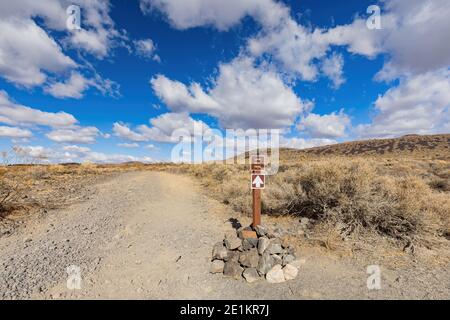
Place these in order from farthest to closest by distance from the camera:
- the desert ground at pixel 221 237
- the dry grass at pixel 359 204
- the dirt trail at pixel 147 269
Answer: the dry grass at pixel 359 204
the desert ground at pixel 221 237
the dirt trail at pixel 147 269

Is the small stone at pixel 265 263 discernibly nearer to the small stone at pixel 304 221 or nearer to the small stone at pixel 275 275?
the small stone at pixel 275 275

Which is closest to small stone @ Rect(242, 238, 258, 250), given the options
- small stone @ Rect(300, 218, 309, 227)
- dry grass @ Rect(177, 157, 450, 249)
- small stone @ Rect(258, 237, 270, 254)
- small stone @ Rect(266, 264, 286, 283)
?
small stone @ Rect(258, 237, 270, 254)

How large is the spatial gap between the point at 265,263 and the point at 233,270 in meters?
0.55

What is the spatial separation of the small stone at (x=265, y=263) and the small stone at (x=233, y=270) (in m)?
0.31

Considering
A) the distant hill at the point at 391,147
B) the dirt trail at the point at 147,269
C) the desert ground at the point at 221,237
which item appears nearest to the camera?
the dirt trail at the point at 147,269

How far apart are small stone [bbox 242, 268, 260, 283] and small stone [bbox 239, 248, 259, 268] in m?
0.10

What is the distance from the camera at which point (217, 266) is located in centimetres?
452

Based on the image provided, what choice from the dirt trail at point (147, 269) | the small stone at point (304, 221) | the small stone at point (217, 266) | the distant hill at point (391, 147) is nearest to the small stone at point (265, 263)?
the dirt trail at point (147, 269)

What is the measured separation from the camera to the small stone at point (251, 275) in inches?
165

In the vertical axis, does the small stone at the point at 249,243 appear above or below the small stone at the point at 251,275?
above

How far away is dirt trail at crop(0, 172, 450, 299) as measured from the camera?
12.3 feet

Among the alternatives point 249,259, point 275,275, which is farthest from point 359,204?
point 249,259

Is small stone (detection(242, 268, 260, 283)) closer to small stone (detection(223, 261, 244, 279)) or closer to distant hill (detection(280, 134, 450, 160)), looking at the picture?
small stone (detection(223, 261, 244, 279))

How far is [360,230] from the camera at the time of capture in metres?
5.84
